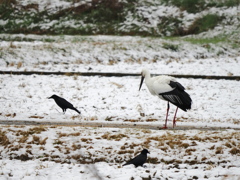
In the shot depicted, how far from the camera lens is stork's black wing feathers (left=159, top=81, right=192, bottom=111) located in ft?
38.4

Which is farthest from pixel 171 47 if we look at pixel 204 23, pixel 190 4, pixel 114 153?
pixel 114 153

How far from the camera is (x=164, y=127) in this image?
1185cm

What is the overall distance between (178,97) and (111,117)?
3.09 metres

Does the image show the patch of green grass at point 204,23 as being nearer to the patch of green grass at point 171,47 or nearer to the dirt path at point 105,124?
the patch of green grass at point 171,47

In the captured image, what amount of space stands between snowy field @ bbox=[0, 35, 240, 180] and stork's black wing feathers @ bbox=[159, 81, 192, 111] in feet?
3.25

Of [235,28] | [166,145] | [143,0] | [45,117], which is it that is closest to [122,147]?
[166,145]

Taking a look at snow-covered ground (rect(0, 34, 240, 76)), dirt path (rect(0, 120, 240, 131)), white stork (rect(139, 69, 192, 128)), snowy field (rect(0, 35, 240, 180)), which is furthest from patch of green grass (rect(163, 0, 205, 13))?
dirt path (rect(0, 120, 240, 131))

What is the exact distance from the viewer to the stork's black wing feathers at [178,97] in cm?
1170

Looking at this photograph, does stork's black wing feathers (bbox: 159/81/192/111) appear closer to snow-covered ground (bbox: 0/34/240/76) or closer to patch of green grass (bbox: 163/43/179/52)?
snow-covered ground (bbox: 0/34/240/76)

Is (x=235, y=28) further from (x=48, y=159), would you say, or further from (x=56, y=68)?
(x=48, y=159)

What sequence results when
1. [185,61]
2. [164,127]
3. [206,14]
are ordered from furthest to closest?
[206,14] → [185,61] → [164,127]

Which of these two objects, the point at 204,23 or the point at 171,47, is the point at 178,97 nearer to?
the point at 171,47

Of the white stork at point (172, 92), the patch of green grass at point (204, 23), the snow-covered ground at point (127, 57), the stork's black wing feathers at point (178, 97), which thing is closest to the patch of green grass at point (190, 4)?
the patch of green grass at point (204, 23)

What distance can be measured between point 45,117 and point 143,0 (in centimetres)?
3482
